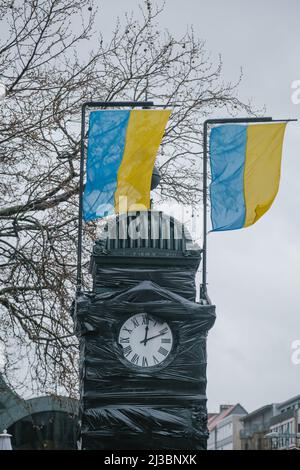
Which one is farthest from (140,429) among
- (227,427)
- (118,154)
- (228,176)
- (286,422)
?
(227,427)

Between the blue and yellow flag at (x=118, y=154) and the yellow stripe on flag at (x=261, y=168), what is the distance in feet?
3.26

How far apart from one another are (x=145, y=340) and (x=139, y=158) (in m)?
1.97

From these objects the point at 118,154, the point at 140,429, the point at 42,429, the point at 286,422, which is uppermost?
the point at 286,422

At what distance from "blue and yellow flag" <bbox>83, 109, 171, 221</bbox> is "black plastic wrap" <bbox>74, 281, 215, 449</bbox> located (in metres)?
1.23

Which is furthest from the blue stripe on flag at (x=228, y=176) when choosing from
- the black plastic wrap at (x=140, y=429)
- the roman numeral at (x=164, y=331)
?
the black plastic wrap at (x=140, y=429)

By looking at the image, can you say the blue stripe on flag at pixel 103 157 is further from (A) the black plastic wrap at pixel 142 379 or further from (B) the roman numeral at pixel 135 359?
(B) the roman numeral at pixel 135 359

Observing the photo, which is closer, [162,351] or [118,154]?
[162,351]

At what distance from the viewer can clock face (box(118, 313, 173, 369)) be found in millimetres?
8461

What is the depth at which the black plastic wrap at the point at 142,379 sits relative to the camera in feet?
27.2

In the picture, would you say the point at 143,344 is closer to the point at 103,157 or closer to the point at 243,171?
the point at 103,157

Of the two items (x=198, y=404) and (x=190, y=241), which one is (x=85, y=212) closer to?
(x=190, y=241)

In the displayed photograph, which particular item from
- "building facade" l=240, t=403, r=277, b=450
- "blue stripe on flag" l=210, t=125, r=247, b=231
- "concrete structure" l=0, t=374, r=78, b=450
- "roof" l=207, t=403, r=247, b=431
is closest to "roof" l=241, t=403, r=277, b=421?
"building facade" l=240, t=403, r=277, b=450

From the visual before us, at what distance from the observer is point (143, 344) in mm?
8477

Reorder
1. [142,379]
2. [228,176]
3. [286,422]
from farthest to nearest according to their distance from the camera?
[286,422] < [228,176] < [142,379]
